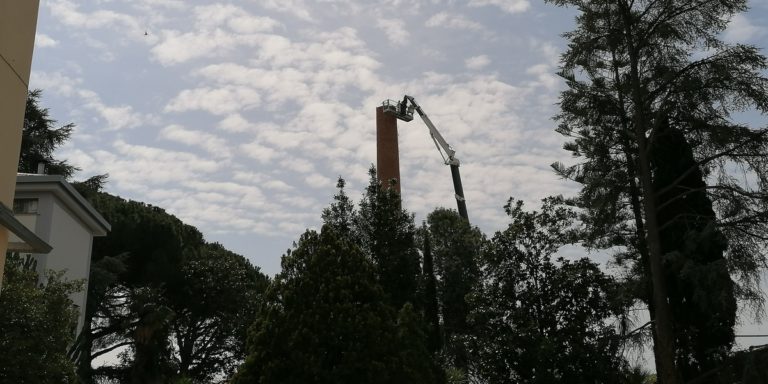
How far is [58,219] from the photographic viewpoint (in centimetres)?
2202

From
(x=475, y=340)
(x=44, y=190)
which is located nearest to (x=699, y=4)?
(x=475, y=340)

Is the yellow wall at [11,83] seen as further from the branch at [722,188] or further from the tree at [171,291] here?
the tree at [171,291]

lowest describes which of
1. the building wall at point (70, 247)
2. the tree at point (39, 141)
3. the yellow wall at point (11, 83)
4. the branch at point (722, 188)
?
the yellow wall at point (11, 83)

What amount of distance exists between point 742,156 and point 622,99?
11.1 ft

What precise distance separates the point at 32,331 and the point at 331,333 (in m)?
5.39

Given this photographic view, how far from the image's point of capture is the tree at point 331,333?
Result: 1453 cm

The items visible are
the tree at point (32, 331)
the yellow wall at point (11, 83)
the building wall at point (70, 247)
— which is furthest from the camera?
the building wall at point (70, 247)

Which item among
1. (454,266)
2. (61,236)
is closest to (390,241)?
(454,266)

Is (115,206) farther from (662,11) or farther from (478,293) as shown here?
(662,11)

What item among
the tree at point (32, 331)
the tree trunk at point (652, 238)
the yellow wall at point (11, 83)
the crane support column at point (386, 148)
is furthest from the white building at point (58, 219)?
the crane support column at point (386, 148)

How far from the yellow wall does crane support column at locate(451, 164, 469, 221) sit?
4342 cm

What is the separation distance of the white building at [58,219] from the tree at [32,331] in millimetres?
6712

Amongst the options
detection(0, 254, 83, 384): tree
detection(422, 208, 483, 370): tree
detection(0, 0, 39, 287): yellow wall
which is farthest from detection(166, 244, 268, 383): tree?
detection(0, 0, 39, 287): yellow wall

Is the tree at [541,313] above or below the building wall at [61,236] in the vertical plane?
below
